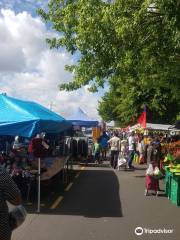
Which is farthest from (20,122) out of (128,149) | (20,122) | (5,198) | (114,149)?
(128,149)

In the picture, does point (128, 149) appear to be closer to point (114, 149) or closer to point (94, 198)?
point (114, 149)

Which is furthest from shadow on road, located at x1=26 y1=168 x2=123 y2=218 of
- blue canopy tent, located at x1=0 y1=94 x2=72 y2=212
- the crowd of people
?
the crowd of people

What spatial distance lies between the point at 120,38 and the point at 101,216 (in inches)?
192

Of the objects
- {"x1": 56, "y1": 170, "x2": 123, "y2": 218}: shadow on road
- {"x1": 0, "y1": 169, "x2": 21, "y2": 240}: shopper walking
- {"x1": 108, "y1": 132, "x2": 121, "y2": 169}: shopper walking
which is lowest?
{"x1": 56, "y1": 170, "x2": 123, "y2": 218}: shadow on road

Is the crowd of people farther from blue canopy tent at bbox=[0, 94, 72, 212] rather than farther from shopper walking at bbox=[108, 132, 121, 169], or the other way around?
blue canopy tent at bbox=[0, 94, 72, 212]

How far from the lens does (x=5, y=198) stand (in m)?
4.70

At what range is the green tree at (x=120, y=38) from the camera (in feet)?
41.3

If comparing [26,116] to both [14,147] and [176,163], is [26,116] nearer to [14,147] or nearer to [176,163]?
[14,147]

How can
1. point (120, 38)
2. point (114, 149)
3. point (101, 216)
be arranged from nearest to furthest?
point (101, 216) < point (120, 38) < point (114, 149)

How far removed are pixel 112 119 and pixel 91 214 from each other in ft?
235

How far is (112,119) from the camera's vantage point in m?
82.8

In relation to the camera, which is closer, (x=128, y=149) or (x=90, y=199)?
(x=90, y=199)

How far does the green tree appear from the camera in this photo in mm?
12586

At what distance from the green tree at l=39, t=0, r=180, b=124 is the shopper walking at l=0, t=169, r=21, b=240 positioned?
25.8 ft
